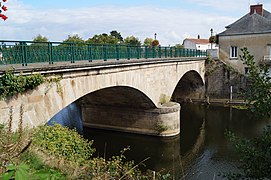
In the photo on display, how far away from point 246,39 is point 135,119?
1633 cm

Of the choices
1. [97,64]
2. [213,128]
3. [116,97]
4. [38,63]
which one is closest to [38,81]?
[38,63]

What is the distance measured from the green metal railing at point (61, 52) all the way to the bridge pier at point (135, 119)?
11.6 ft

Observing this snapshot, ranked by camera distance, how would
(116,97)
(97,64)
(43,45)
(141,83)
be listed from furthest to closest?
(116,97)
(141,83)
(97,64)
(43,45)

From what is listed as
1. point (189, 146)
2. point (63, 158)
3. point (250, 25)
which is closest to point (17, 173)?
point (63, 158)

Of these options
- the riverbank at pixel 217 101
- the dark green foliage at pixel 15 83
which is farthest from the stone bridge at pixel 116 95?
the riverbank at pixel 217 101

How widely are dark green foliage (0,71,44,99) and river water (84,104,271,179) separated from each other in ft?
17.2

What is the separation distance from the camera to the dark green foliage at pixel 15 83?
7.02 m

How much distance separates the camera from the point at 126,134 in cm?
1733

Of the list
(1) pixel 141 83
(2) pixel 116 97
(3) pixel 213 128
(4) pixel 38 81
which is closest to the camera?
(4) pixel 38 81

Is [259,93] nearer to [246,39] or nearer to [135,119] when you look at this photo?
[135,119]

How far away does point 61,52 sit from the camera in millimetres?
9273

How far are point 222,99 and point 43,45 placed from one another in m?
21.6

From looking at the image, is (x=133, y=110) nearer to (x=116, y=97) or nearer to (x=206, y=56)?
(x=116, y=97)

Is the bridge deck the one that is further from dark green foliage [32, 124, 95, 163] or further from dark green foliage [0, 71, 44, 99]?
dark green foliage [32, 124, 95, 163]
